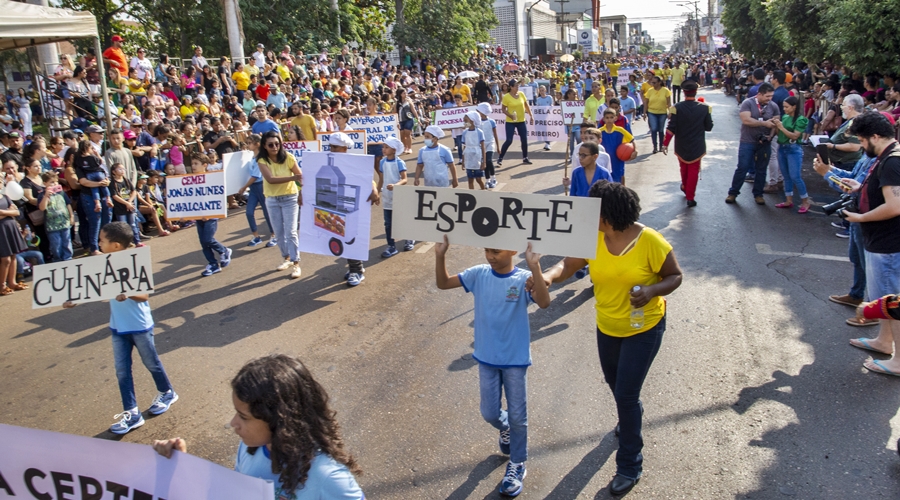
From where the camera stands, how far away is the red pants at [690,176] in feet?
34.9

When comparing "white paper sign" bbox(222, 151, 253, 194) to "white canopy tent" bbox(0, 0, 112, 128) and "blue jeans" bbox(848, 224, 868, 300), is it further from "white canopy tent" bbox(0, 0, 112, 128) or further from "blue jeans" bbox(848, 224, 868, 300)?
"blue jeans" bbox(848, 224, 868, 300)

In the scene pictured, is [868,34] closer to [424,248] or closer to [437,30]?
[424,248]

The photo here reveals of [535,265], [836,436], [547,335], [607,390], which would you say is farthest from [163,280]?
[836,436]

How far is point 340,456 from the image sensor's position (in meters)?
2.42

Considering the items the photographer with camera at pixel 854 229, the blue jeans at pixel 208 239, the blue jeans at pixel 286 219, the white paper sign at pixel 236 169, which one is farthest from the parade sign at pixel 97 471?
the white paper sign at pixel 236 169

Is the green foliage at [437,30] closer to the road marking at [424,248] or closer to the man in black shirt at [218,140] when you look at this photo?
the man in black shirt at [218,140]

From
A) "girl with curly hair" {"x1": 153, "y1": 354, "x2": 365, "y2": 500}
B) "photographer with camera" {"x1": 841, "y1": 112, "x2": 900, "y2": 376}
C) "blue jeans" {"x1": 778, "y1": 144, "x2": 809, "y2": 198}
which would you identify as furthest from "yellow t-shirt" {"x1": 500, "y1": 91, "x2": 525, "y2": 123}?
"girl with curly hair" {"x1": 153, "y1": 354, "x2": 365, "y2": 500}

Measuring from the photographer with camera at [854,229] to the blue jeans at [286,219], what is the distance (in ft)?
19.2

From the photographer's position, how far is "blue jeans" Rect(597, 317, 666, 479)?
3848 mm

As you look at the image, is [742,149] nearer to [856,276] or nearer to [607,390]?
[856,276]

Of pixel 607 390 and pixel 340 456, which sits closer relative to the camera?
pixel 340 456

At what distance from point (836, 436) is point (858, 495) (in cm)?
65

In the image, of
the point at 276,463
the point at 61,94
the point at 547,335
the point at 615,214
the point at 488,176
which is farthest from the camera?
→ the point at 61,94

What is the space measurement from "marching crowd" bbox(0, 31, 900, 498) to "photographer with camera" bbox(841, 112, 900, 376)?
1 cm
